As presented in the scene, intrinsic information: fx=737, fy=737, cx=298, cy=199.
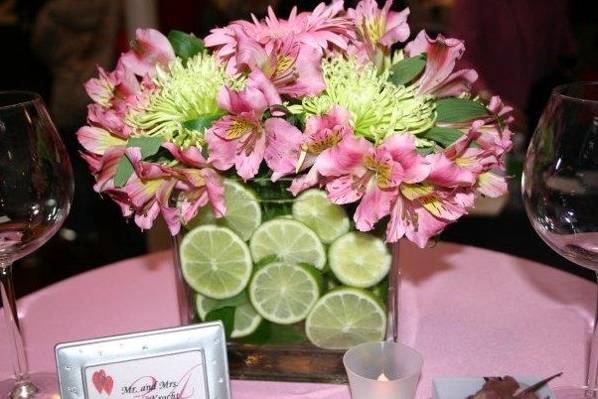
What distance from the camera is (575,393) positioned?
2.64ft

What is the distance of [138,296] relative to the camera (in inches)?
42.1

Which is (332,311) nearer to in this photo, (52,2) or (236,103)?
(236,103)

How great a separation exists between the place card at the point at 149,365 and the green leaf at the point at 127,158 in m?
0.16

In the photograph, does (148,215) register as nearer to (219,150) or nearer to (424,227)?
(219,150)

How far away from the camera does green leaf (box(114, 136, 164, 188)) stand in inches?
29.4

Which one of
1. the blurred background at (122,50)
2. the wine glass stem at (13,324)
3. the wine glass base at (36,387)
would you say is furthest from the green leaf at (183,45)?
the blurred background at (122,50)

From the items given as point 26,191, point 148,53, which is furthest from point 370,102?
point 26,191

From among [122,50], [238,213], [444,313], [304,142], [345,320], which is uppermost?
[304,142]

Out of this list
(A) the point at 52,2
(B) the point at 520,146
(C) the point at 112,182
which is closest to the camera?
(C) the point at 112,182

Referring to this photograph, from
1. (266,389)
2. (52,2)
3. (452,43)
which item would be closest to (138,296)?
(266,389)

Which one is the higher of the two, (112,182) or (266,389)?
(112,182)

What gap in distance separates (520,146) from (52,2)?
2011 mm

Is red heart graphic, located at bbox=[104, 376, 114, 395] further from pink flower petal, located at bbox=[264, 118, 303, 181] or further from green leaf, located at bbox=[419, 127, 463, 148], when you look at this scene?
green leaf, located at bbox=[419, 127, 463, 148]

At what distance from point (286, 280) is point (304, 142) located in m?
0.17
